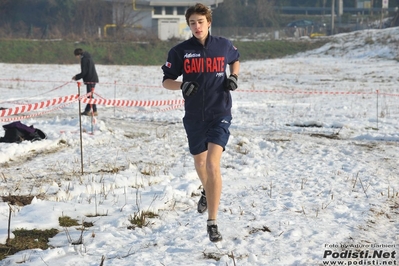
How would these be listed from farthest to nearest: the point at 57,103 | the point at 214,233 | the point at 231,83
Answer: the point at 57,103
the point at 231,83
the point at 214,233

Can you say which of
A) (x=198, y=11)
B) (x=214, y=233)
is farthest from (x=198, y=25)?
(x=214, y=233)

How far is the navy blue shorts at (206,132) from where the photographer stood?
18.5 ft

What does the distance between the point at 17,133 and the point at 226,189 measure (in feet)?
15.4

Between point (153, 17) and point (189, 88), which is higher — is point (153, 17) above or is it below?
above

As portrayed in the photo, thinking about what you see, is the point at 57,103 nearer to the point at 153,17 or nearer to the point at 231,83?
the point at 231,83

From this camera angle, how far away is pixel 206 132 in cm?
572

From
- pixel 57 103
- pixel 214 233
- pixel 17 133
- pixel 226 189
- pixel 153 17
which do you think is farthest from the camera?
pixel 153 17

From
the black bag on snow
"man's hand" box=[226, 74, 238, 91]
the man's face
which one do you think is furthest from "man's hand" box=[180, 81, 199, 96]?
the black bag on snow

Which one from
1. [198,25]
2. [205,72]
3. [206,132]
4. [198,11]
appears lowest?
[206,132]

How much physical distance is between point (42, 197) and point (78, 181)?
937 mm

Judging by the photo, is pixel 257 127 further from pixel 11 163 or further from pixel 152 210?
pixel 152 210

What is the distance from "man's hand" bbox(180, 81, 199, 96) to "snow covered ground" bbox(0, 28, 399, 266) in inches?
47.4

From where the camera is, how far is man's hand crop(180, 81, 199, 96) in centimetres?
543

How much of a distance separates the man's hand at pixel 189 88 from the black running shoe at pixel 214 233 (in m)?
1.10
